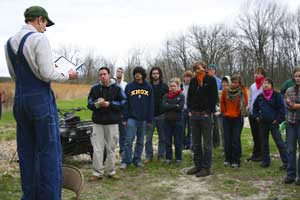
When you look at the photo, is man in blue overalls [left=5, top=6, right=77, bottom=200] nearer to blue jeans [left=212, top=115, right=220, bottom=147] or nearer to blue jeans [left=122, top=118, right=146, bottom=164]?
blue jeans [left=122, top=118, right=146, bottom=164]

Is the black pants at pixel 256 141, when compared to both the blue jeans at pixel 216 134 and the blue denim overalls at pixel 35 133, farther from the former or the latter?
the blue denim overalls at pixel 35 133

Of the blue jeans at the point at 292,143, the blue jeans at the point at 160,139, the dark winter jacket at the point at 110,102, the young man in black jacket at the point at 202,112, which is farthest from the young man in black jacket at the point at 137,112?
the blue jeans at the point at 292,143

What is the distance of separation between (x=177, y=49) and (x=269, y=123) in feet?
203

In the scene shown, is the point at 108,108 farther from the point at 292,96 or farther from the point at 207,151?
the point at 292,96

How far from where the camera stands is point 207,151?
22.6 ft

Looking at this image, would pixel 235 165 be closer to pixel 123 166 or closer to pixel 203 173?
pixel 203 173

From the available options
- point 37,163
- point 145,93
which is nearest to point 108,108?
point 145,93

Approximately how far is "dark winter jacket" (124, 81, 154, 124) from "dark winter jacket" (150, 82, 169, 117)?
463 mm

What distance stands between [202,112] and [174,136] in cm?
131

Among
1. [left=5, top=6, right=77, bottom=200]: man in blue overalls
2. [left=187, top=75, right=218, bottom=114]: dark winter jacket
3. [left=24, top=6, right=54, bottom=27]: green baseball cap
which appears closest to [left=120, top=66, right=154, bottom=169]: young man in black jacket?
[left=187, top=75, right=218, bottom=114]: dark winter jacket

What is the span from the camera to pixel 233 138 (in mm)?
7586

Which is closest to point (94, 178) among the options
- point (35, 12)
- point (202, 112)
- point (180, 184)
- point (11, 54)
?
point (180, 184)

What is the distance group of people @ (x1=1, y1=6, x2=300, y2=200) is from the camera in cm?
355

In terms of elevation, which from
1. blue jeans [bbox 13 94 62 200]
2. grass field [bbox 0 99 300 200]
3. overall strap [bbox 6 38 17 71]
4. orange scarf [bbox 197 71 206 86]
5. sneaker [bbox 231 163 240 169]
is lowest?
grass field [bbox 0 99 300 200]
